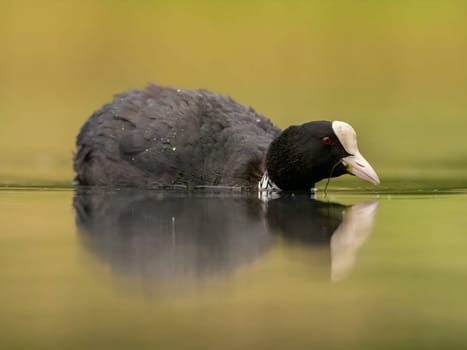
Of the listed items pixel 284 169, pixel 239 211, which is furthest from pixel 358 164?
pixel 239 211

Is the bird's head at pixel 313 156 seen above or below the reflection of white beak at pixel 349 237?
above

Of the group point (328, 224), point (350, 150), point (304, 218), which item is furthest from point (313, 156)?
point (328, 224)

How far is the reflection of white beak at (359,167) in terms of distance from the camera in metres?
9.39

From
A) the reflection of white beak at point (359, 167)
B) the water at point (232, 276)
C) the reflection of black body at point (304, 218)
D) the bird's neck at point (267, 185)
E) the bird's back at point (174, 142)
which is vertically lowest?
the water at point (232, 276)

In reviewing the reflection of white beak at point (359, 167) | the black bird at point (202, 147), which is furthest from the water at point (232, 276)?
the black bird at point (202, 147)

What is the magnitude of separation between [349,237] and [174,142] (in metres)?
3.84

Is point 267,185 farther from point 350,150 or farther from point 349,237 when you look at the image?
point 349,237

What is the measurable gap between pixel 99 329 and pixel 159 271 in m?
1.17

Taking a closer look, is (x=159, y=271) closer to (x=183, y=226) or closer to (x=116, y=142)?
(x=183, y=226)

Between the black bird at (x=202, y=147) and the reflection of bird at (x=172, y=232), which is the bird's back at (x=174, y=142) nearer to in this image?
the black bird at (x=202, y=147)

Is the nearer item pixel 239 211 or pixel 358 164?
pixel 239 211

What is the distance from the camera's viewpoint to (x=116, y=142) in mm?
10625

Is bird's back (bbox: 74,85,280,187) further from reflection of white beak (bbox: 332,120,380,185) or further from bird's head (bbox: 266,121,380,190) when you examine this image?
reflection of white beak (bbox: 332,120,380,185)

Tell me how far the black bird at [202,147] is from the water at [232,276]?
1.15m
